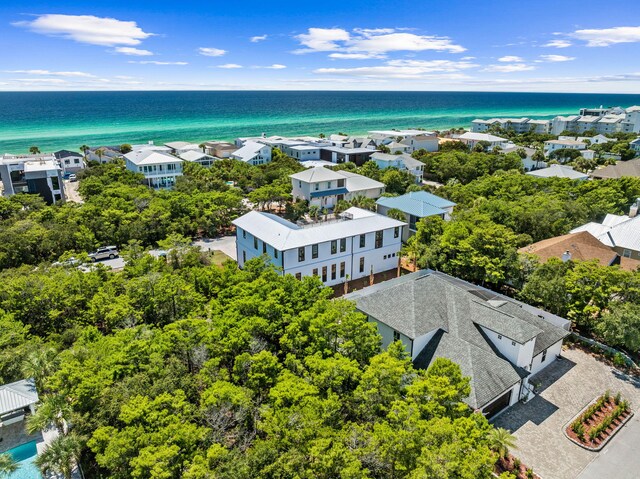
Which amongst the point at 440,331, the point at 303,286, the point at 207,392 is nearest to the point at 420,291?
the point at 440,331

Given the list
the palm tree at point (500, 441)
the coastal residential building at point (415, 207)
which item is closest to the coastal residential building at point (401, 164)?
the coastal residential building at point (415, 207)

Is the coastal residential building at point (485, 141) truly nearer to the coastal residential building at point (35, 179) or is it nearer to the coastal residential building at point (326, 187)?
the coastal residential building at point (326, 187)

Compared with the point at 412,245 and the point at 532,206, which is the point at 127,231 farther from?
the point at 532,206

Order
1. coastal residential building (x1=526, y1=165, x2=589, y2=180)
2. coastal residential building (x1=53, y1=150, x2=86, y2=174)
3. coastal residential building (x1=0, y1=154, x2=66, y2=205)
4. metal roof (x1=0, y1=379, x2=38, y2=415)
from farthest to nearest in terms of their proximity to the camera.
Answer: coastal residential building (x1=53, y1=150, x2=86, y2=174)
coastal residential building (x1=526, y1=165, x2=589, y2=180)
coastal residential building (x1=0, y1=154, x2=66, y2=205)
metal roof (x1=0, y1=379, x2=38, y2=415)

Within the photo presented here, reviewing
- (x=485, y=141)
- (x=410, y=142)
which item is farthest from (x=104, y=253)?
(x=485, y=141)

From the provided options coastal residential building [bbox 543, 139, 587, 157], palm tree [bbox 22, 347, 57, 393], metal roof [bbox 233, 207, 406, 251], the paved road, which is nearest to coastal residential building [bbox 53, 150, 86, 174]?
metal roof [bbox 233, 207, 406, 251]

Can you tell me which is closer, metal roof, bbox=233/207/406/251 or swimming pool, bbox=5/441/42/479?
swimming pool, bbox=5/441/42/479

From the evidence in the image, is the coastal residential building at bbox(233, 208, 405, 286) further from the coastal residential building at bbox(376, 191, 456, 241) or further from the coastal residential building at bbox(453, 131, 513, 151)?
the coastal residential building at bbox(453, 131, 513, 151)

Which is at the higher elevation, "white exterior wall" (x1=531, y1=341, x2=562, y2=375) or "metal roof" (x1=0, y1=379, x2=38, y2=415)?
"metal roof" (x1=0, y1=379, x2=38, y2=415)

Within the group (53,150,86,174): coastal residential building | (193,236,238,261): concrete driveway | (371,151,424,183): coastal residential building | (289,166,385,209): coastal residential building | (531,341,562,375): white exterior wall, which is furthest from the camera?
(53,150,86,174): coastal residential building
